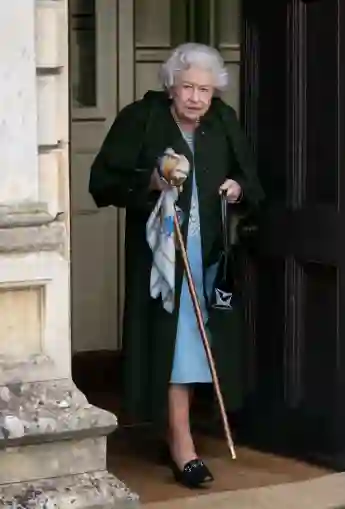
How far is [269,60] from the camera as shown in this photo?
484 cm

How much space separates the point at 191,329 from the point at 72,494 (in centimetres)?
95

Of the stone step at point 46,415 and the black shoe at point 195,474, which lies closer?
the stone step at point 46,415

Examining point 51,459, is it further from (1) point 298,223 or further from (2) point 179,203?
(1) point 298,223

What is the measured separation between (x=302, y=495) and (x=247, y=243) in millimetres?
1013

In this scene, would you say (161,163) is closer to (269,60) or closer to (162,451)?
(269,60)

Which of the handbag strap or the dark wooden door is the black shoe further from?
the handbag strap

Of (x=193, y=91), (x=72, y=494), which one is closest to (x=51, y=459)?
(x=72, y=494)

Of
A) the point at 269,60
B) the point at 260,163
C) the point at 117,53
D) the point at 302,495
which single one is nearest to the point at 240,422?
the point at 302,495

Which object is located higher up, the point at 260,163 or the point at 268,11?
the point at 268,11

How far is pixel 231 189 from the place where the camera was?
14.8ft

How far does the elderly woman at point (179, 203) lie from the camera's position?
4.44 m

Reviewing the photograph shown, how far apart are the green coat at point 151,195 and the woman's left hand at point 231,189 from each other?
41 millimetres

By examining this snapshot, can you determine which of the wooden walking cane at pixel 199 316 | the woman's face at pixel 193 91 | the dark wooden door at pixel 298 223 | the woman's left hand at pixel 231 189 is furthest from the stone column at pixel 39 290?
the dark wooden door at pixel 298 223

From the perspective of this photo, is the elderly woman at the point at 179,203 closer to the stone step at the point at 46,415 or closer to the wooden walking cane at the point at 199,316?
the wooden walking cane at the point at 199,316
